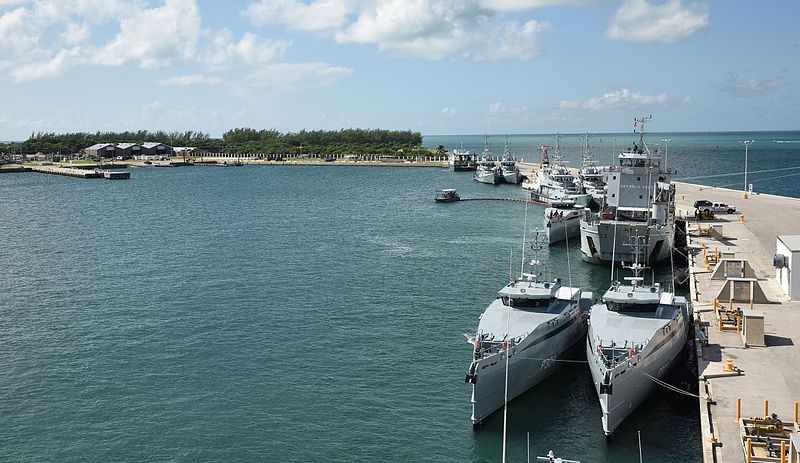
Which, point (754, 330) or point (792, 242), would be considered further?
point (792, 242)

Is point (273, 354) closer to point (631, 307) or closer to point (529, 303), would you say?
point (529, 303)

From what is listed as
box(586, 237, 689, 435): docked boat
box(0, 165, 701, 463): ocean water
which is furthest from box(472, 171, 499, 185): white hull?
box(586, 237, 689, 435): docked boat

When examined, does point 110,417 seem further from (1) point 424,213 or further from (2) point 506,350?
(1) point 424,213

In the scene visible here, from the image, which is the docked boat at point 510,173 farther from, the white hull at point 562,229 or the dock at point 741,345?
the dock at point 741,345

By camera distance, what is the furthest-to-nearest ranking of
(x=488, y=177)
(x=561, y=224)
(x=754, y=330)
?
1. (x=488, y=177)
2. (x=561, y=224)
3. (x=754, y=330)

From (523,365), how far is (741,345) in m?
11.6

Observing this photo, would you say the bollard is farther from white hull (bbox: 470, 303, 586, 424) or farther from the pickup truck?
the pickup truck

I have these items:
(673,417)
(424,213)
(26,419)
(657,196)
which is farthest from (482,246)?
(26,419)

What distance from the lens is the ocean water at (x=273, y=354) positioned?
35.2 meters

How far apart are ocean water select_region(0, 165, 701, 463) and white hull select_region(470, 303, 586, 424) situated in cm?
92

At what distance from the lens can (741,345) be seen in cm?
3897

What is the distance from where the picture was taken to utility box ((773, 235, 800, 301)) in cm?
4716

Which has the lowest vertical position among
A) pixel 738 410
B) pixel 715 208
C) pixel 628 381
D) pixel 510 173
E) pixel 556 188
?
pixel 628 381

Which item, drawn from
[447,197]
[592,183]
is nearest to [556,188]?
[592,183]
